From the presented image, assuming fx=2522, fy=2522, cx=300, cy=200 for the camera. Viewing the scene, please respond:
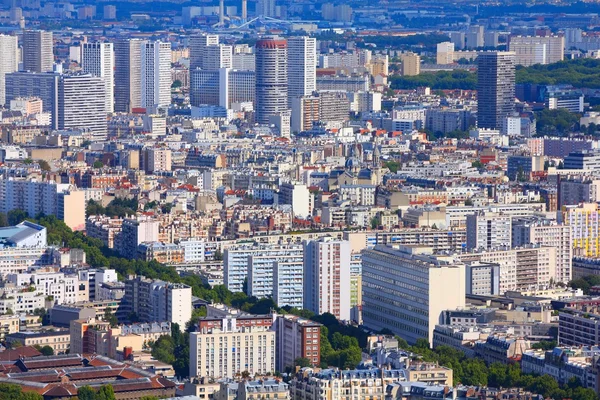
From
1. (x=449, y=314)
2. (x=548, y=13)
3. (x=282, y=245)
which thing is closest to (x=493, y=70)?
(x=282, y=245)

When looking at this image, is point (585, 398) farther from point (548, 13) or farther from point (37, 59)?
point (548, 13)

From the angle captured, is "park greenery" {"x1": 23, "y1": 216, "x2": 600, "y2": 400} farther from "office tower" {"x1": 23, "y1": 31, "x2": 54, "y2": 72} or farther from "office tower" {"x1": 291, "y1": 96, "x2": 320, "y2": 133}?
"office tower" {"x1": 23, "y1": 31, "x2": 54, "y2": 72}

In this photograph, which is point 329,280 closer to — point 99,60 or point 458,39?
point 99,60

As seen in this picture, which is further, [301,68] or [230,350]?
[301,68]

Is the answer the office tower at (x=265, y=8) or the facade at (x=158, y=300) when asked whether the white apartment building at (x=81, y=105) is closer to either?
the facade at (x=158, y=300)

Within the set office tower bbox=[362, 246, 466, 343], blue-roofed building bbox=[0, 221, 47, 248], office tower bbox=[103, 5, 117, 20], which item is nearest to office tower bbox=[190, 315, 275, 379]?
office tower bbox=[362, 246, 466, 343]

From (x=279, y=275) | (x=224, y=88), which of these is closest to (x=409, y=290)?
(x=279, y=275)
